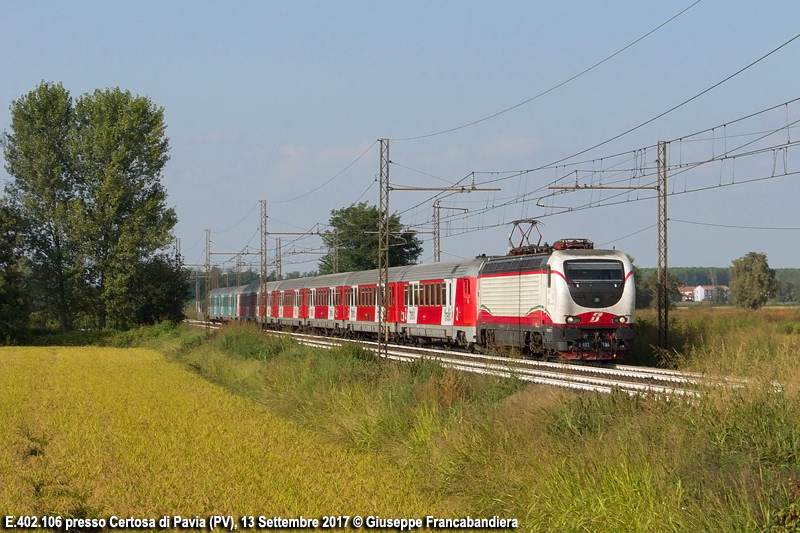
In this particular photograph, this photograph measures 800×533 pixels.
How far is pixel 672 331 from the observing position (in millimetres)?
35375

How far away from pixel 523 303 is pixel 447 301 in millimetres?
7269

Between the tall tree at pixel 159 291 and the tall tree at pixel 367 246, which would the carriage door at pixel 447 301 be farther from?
the tall tree at pixel 367 246

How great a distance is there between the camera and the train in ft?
91.9

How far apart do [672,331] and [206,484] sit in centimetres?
2635

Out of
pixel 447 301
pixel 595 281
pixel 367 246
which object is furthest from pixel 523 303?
pixel 367 246

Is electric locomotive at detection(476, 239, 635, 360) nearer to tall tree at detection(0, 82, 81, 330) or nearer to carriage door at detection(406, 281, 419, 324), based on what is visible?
carriage door at detection(406, 281, 419, 324)

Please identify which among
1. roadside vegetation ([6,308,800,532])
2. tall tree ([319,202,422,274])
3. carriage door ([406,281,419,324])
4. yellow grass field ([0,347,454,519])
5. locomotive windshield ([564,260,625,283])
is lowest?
yellow grass field ([0,347,454,519])

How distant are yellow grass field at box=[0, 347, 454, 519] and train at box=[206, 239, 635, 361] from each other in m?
10.1

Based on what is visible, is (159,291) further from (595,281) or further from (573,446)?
(573,446)

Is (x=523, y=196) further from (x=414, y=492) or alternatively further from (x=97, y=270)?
(x=97, y=270)

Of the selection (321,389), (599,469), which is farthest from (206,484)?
(321,389)

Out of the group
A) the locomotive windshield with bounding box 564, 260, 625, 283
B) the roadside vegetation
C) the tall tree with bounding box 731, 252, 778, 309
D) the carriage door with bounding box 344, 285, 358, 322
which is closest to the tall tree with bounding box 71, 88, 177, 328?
the carriage door with bounding box 344, 285, 358, 322

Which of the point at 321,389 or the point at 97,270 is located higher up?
the point at 97,270

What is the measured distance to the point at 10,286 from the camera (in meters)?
48.8
